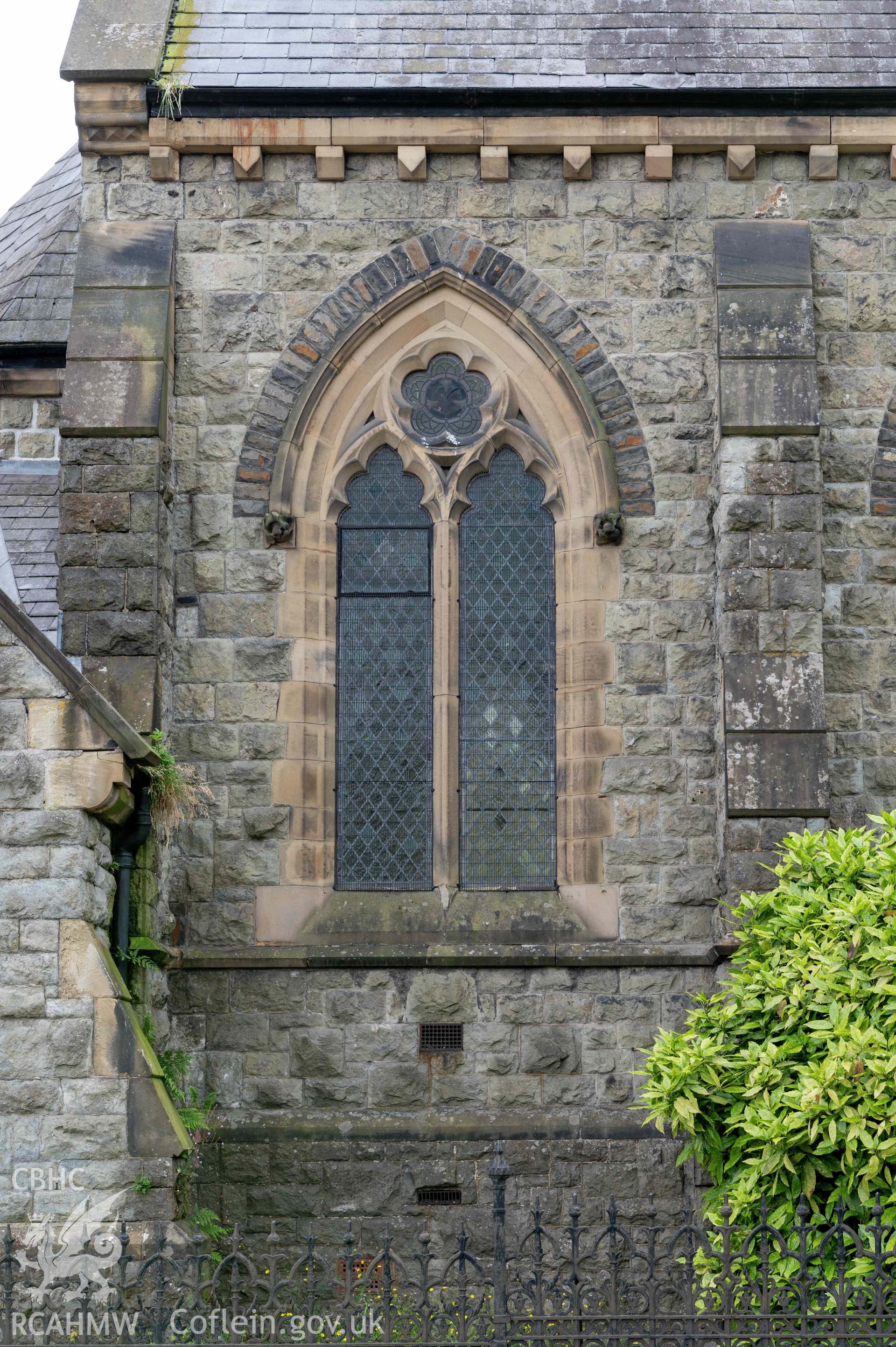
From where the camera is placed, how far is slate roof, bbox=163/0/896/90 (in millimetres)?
10977

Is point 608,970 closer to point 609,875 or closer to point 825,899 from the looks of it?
point 609,875

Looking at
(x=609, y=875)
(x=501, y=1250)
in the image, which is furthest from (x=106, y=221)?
(x=501, y=1250)

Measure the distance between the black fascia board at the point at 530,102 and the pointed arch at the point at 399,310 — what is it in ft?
2.76

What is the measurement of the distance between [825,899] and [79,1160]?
12.8 feet

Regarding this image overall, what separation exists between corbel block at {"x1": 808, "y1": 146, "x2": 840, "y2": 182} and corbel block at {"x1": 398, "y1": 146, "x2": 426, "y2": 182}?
253 cm

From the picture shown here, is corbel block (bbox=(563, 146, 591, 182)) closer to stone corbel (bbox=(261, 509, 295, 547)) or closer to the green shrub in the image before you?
stone corbel (bbox=(261, 509, 295, 547))

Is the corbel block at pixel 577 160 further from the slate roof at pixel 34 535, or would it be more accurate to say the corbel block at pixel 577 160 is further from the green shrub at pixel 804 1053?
the green shrub at pixel 804 1053

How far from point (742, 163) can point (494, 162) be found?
5.26ft

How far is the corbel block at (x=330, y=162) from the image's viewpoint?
10852 mm

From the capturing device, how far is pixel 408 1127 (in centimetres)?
982

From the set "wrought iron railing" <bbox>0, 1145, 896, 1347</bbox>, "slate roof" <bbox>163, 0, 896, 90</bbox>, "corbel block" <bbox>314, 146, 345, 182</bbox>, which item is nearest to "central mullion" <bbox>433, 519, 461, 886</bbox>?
"corbel block" <bbox>314, 146, 345, 182</bbox>

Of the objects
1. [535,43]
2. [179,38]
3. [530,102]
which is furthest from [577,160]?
[179,38]

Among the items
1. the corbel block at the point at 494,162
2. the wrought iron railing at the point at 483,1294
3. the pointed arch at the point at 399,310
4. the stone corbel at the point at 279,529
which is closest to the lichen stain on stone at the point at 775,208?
the pointed arch at the point at 399,310

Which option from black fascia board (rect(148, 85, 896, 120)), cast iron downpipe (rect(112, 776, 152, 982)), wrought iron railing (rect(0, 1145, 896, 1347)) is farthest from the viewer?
black fascia board (rect(148, 85, 896, 120))
